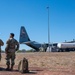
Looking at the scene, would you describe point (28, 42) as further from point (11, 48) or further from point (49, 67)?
point (11, 48)

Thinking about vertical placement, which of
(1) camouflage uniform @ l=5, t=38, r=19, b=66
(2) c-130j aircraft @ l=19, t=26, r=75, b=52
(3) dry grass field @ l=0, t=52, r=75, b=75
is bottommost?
(3) dry grass field @ l=0, t=52, r=75, b=75

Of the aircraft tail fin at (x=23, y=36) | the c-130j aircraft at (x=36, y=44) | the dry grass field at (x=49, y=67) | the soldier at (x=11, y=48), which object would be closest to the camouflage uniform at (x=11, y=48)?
the soldier at (x=11, y=48)

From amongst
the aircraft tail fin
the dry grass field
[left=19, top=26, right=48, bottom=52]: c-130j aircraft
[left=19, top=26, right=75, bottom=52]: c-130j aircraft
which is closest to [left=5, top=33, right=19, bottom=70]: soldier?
the dry grass field

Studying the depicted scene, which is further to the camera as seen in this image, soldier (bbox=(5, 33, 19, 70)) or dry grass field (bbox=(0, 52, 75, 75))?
soldier (bbox=(5, 33, 19, 70))

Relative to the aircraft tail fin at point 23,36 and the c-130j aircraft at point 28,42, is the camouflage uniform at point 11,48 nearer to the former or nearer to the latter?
the c-130j aircraft at point 28,42

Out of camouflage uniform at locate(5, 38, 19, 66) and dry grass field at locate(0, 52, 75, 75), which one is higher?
camouflage uniform at locate(5, 38, 19, 66)

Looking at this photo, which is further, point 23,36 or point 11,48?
point 23,36

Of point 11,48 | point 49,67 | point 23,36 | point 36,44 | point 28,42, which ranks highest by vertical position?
point 23,36

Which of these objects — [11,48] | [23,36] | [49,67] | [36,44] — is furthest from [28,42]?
[11,48]

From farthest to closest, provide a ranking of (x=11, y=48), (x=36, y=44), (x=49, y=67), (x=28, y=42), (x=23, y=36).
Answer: (x=23, y=36) < (x=36, y=44) < (x=28, y=42) < (x=49, y=67) < (x=11, y=48)

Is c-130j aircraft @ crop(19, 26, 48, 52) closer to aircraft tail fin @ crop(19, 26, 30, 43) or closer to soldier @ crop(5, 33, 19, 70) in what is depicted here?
aircraft tail fin @ crop(19, 26, 30, 43)

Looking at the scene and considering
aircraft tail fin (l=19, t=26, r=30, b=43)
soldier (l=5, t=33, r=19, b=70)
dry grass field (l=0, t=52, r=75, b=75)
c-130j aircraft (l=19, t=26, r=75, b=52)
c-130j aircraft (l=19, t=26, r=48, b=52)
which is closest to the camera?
dry grass field (l=0, t=52, r=75, b=75)

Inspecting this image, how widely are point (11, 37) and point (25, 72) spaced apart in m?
2.01

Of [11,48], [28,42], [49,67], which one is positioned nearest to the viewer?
[11,48]
